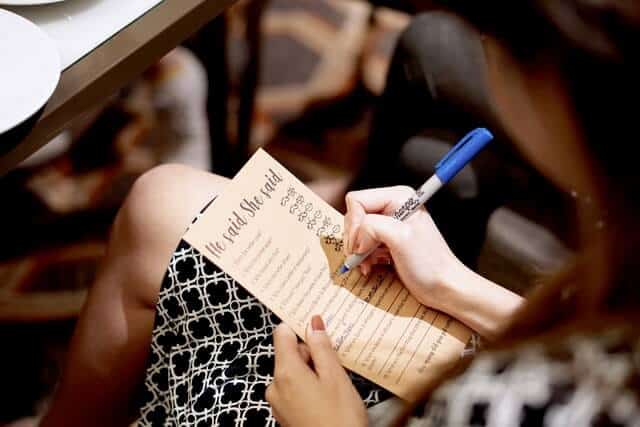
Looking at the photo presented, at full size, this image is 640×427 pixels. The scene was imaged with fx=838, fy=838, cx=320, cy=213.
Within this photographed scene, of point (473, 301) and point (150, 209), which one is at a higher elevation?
point (473, 301)

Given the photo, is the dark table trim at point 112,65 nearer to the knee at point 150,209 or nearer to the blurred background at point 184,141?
the knee at point 150,209

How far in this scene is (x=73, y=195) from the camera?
1489mm

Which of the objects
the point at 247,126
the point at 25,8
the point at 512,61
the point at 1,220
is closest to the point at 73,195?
the point at 1,220

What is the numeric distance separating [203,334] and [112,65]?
0.28 metres

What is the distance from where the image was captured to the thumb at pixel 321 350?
2.49 ft

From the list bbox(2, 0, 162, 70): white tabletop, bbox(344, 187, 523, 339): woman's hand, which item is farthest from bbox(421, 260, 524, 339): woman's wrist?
bbox(2, 0, 162, 70): white tabletop

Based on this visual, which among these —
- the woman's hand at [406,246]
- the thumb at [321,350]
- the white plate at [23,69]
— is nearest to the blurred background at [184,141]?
the woman's hand at [406,246]

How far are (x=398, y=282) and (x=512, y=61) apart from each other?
32 cm

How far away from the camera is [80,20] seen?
0.83 meters

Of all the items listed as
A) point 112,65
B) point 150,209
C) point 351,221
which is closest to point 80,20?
point 112,65

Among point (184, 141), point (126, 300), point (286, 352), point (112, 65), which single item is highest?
point (112, 65)

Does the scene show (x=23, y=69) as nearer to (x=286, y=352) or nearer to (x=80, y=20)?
(x=80, y=20)

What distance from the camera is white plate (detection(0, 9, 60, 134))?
0.74 m

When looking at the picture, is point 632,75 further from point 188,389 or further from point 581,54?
point 188,389
